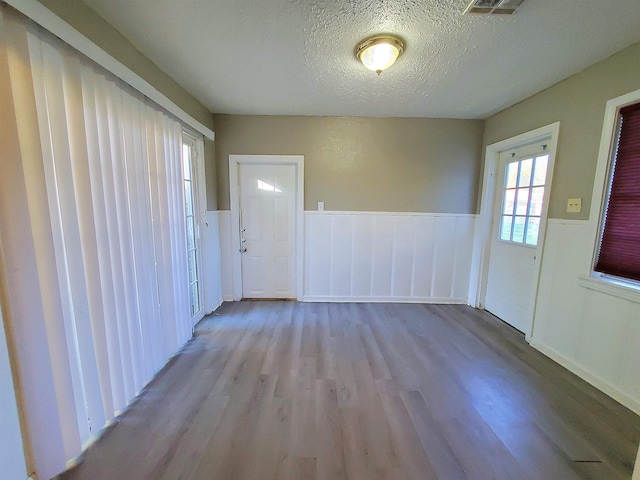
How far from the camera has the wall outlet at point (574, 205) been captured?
2.04 meters

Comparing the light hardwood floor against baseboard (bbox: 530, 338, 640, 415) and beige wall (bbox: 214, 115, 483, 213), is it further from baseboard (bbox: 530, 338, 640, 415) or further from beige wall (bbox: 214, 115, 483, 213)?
beige wall (bbox: 214, 115, 483, 213)

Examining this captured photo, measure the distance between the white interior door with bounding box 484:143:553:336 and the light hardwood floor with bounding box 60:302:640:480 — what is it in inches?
19.0

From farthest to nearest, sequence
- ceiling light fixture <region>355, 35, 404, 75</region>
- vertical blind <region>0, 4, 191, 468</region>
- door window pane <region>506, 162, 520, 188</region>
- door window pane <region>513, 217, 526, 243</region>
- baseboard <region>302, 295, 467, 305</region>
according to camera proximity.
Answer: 1. baseboard <region>302, 295, 467, 305</region>
2. door window pane <region>506, 162, 520, 188</region>
3. door window pane <region>513, 217, 526, 243</region>
4. ceiling light fixture <region>355, 35, 404, 75</region>
5. vertical blind <region>0, 4, 191, 468</region>

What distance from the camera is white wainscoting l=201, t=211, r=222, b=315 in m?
2.94

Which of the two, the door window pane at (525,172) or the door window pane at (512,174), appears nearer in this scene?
the door window pane at (525,172)

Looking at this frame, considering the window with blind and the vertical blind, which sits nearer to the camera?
the vertical blind

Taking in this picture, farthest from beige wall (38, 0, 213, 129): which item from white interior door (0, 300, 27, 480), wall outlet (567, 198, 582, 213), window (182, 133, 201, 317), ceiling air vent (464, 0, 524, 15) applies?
wall outlet (567, 198, 582, 213)

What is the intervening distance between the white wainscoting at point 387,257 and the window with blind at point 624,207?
4.96 feet

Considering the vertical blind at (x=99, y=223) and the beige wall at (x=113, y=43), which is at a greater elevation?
the beige wall at (x=113, y=43)

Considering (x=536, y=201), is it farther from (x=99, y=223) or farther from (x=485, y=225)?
(x=99, y=223)

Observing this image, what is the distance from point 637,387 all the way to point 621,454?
59 centimetres

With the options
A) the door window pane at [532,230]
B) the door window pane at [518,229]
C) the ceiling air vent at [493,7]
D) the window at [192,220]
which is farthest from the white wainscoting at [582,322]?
the window at [192,220]

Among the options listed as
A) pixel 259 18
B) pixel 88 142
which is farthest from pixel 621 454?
pixel 88 142

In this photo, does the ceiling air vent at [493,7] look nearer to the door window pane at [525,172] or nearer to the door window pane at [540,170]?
the door window pane at [540,170]
